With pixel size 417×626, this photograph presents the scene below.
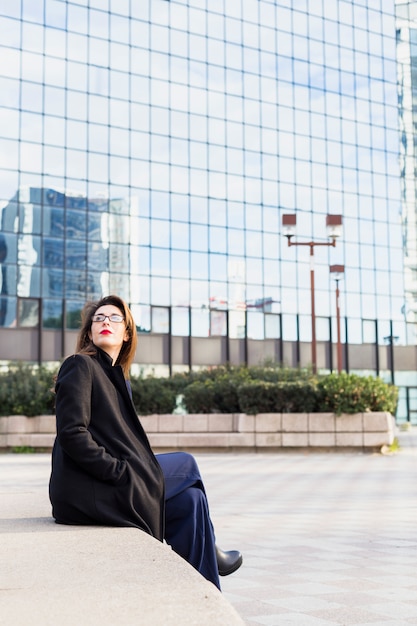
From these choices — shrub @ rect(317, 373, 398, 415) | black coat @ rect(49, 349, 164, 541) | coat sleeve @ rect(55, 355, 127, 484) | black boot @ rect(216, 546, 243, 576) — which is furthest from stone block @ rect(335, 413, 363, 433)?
coat sleeve @ rect(55, 355, 127, 484)

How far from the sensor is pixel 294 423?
20.6 meters

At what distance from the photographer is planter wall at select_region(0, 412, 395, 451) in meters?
20.3

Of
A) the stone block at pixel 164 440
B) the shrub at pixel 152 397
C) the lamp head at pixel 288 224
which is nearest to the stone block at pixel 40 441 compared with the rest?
the shrub at pixel 152 397

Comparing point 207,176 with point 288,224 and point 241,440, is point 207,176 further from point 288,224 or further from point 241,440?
point 241,440

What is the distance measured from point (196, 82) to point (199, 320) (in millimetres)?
12357

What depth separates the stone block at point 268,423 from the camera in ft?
67.6

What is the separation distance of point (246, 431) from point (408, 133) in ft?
120

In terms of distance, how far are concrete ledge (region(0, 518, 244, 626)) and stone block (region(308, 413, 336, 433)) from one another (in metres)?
16.8

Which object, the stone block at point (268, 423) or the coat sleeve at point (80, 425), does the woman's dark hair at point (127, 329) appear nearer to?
the coat sleeve at point (80, 425)

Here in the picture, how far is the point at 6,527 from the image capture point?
13.3ft

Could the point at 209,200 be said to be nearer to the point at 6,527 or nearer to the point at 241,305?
the point at 241,305

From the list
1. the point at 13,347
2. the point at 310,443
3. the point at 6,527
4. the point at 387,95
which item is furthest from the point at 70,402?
the point at 387,95

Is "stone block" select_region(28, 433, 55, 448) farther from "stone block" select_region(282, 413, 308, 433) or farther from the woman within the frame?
the woman

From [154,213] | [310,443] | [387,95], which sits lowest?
[310,443]
